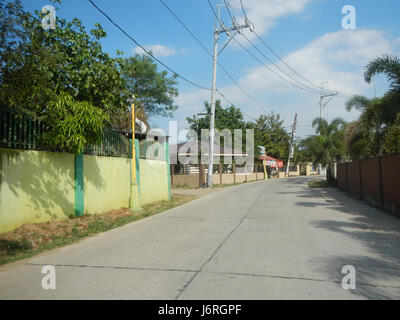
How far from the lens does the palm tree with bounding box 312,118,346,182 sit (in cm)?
2628

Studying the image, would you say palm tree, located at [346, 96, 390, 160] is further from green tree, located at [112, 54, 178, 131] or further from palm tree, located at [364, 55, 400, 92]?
green tree, located at [112, 54, 178, 131]

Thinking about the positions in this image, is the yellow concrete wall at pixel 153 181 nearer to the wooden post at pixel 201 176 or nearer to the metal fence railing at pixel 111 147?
the metal fence railing at pixel 111 147

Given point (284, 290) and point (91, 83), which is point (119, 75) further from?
point (284, 290)

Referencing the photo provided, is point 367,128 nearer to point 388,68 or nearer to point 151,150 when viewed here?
point 388,68

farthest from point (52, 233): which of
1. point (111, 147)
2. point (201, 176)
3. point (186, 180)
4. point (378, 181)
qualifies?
point (186, 180)

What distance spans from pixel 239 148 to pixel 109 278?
38080 mm

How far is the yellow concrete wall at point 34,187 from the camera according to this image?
732 centimetres

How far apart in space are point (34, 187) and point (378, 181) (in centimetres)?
1125

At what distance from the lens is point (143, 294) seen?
13.0 ft

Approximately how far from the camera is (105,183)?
11281 mm

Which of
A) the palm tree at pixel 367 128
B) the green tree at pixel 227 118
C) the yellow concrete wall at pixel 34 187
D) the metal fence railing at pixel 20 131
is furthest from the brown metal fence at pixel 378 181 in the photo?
the green tree at pixel 227 118

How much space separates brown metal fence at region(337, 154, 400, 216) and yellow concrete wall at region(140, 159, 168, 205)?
358 inches

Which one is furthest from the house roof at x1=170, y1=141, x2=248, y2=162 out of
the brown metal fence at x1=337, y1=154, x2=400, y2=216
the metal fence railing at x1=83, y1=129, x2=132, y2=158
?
the metal fence railing at x1=83, y1=129, x2=132, y2=158

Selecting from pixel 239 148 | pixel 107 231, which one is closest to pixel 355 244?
pixel 107 231
